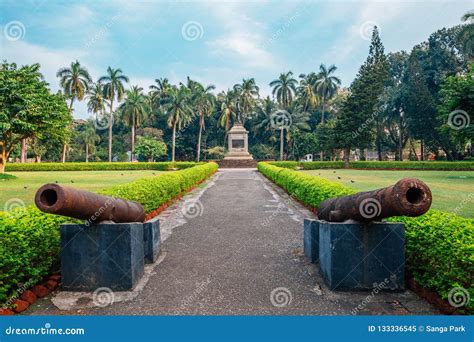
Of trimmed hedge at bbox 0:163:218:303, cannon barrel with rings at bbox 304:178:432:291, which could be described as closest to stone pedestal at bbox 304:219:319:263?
cannon barrel with rings at bbox 304:178:432:291

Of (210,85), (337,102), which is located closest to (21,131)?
(210,85)

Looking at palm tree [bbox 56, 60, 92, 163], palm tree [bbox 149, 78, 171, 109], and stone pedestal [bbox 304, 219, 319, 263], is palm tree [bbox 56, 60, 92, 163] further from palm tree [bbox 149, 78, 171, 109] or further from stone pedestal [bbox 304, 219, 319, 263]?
stone pedestal [bbox 304, 219, 319, 263]

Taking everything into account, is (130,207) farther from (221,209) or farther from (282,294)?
(221,209)

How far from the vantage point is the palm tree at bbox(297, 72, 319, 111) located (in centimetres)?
5966

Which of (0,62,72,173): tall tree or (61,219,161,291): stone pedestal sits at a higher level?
(0,62,72,173): tall tree

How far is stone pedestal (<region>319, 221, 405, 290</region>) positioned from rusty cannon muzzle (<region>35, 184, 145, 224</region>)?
2868mm

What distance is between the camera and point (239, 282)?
169 inches

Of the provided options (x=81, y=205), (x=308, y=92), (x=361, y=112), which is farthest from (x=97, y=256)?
(x=308, y=92)
